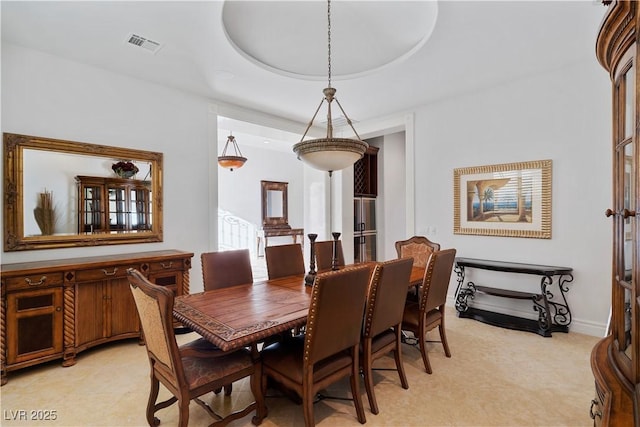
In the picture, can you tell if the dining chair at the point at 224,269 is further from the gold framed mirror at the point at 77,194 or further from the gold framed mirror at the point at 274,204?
the gold framed mirror at the point at 274,204

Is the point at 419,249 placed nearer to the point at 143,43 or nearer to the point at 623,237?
the point at 623,237

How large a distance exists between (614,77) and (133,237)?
4120 mm

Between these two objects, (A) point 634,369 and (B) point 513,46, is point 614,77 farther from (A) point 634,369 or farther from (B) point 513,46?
(B) point 513,46

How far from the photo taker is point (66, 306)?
107 inches

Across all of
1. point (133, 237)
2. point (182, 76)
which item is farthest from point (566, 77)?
point (133, 237)

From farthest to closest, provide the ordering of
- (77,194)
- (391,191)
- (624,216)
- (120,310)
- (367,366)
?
(391,191) → (77,194) → (120,310) → (367,366) → (624,216)

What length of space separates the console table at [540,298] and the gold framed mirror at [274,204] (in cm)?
530

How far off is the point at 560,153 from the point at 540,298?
5.28 ft

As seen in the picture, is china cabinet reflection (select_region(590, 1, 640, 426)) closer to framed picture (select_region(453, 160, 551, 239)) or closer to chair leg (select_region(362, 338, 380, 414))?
chair leg (select_region(362, 338, 380, 414))

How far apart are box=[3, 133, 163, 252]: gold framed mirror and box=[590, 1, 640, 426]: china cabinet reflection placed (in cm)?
392

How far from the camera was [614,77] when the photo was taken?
1.45m

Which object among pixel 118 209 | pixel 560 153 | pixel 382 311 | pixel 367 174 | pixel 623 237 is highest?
pixel 367 174

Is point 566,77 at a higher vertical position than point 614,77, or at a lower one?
higher

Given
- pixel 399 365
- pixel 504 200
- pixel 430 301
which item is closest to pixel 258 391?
pixel 399 365
